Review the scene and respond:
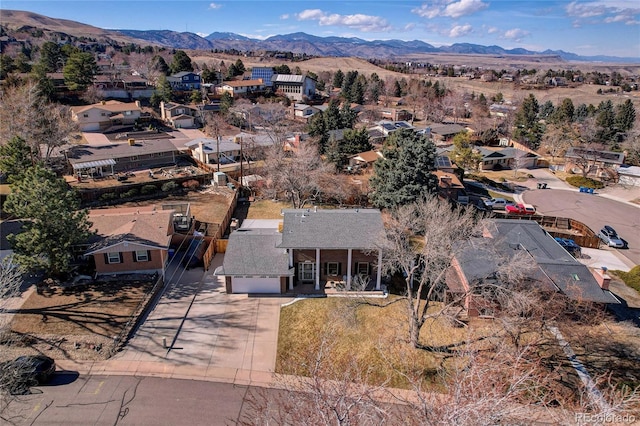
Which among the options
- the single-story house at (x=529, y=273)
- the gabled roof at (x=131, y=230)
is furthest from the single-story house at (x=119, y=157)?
the single-story house at (x=529, y=273)

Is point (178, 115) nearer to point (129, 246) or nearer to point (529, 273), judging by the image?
point (129, 246)

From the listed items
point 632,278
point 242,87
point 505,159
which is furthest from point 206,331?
point 242,87

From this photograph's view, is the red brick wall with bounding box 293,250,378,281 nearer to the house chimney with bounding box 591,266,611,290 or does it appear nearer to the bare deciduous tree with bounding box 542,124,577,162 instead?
the house chimney with bounding box 591,266,611,290

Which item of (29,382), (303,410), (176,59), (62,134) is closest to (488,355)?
(303,410)

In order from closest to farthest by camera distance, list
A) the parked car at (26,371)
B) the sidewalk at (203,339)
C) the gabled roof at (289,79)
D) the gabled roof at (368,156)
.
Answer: the parked car at (26,371)
the sidewalk at (203,339)
the gabled roof at (368,156)
the gabled roof at (289,79)

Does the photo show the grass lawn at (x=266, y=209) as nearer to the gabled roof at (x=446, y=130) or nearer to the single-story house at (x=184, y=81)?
the gabled roof at (x=446, y=130)

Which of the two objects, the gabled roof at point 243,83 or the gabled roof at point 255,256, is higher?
the gabled roof at point 243,83
